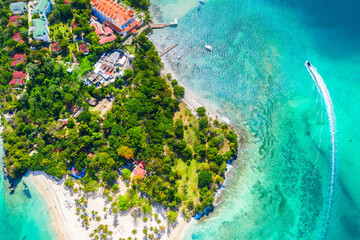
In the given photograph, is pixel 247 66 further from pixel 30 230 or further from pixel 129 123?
pixel 30 230

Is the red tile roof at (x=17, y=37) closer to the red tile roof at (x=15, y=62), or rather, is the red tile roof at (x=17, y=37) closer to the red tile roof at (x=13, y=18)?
the red tile roof at (x=13, y=18)

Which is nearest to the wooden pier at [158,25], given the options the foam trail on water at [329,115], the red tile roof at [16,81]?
the red tile roof at [16,81]

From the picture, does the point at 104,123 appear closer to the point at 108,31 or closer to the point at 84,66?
the point at 84,66

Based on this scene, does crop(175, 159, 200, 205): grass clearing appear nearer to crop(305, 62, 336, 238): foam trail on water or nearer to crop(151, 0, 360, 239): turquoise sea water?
crop(151, 0, 360, 239): turquoise sea water

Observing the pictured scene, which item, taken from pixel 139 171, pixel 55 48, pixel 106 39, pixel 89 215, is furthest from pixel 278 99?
pixel 55 48

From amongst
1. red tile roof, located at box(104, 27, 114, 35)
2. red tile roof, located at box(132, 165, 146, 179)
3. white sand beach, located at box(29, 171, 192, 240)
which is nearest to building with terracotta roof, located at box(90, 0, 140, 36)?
red tile roof, located at box(104, 27, 114, 35)
